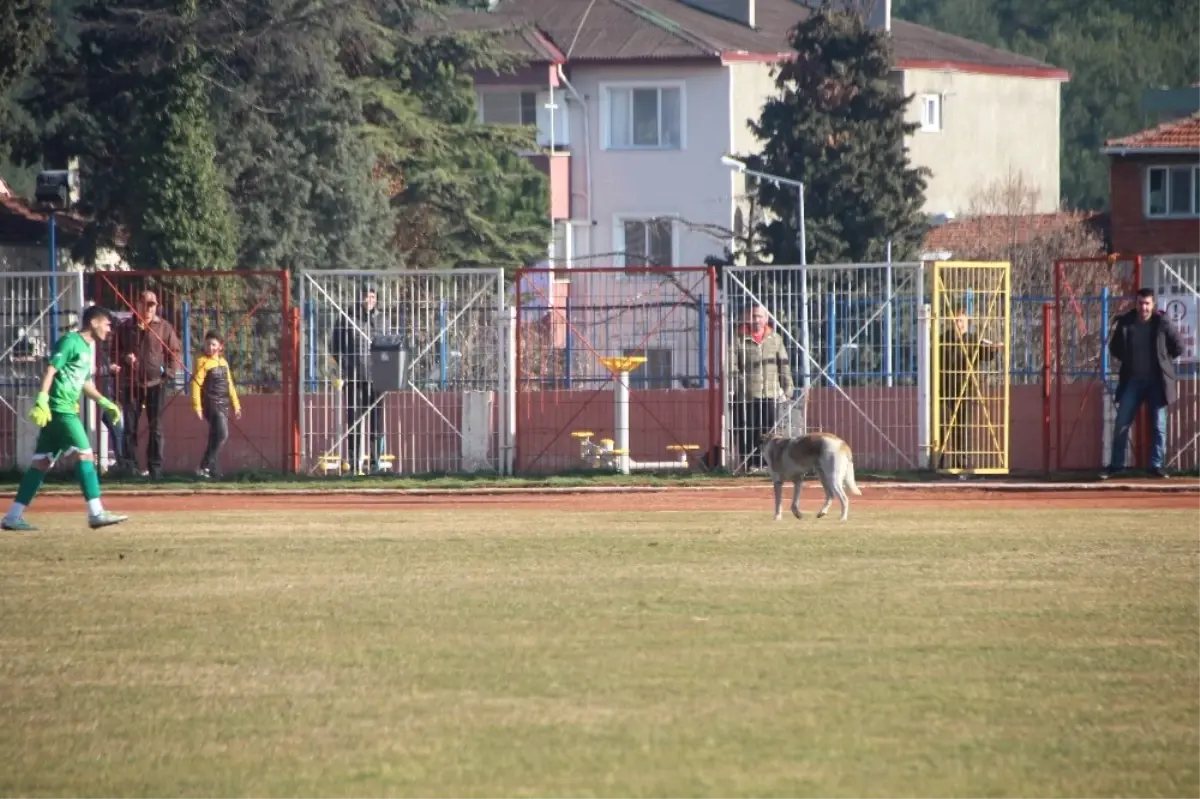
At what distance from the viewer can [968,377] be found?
79.6ft

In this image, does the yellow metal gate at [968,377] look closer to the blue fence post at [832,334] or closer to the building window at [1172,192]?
the blue fence post at [832,334]

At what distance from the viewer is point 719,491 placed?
75.7 feet

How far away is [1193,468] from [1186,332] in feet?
5.39

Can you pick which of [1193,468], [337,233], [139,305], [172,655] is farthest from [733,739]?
[337,233]

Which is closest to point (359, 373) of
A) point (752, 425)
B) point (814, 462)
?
point (752, 425)

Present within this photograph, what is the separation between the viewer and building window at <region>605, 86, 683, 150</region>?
194 feet

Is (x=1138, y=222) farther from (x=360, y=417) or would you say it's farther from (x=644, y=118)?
(x=360, y=417)

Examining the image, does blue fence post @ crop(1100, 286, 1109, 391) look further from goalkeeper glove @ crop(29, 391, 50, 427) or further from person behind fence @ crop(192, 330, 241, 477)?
goalkeeper glove @ crop(29, 391, 50, 427)

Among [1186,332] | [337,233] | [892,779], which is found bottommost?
[892,779]

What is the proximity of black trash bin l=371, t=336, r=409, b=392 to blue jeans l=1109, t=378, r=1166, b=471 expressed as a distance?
867 centimetres

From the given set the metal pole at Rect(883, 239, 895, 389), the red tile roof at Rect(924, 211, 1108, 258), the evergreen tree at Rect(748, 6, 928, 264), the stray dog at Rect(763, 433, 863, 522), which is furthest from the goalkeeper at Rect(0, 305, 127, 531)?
the red tile roof at Rect(924, 211, 1108, 258)

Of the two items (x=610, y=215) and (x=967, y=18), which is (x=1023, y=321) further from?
(x=967, y=18)

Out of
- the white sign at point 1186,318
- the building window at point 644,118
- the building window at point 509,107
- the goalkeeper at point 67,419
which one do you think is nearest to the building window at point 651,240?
the building window at point 644,118

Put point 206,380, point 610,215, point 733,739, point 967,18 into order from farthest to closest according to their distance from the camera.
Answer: point 967,18 < point 610,215 < point 206,380 < point 733,739
